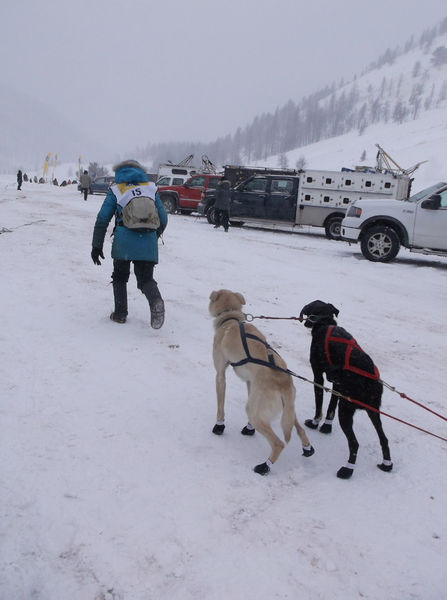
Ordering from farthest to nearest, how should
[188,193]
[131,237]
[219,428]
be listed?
[188,193], [131,237], [219,428]

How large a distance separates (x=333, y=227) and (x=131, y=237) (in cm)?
1188

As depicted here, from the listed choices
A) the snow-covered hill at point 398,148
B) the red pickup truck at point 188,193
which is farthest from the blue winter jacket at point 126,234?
the snow-covered hill at point 398,148

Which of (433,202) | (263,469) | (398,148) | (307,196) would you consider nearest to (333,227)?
(307,196)

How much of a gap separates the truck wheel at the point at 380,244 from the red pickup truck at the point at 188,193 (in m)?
10.4

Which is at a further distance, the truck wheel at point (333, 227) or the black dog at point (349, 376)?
the truck wheel at point (333, 227)

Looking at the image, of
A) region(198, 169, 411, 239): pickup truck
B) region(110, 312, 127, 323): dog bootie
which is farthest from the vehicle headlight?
region(110, 312, 127, 323): dog bootie

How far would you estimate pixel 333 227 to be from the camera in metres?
15.1

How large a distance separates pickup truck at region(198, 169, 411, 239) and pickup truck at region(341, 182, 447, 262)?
505 cm

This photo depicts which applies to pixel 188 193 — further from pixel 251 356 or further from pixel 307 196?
pixel 251 356

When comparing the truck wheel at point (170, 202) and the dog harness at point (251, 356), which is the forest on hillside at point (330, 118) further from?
the dog harness at point (251, 356)

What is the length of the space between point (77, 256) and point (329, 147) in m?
115

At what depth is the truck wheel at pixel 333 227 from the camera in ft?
49.2

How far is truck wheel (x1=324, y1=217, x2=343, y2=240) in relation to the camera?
590 inches

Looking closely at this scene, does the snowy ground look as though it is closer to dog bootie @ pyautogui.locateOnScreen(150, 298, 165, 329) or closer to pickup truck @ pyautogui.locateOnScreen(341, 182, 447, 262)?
dog bootie @ pyautogui.locateOnScreen(150, 298, 165, 329)
